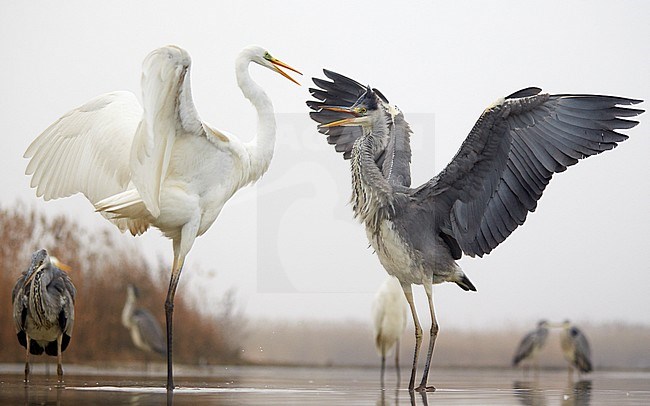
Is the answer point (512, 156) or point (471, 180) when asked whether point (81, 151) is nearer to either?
point (471, 180)

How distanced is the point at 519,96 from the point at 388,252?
1314 millimetres

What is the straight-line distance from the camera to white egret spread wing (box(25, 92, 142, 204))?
275 inches

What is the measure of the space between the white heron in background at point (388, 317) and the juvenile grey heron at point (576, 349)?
2546 mm

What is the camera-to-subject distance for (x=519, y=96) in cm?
592

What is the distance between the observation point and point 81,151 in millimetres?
7031

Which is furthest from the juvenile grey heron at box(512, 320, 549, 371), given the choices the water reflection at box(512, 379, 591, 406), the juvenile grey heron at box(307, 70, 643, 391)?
the juvenile grey heron at box(307, 70, 643, 391)

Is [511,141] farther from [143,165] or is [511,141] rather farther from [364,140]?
[143,165]

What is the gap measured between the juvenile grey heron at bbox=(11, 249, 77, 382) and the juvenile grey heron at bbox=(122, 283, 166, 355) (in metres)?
2.20

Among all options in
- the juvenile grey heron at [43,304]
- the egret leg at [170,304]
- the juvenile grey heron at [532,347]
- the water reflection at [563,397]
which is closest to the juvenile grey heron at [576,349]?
the juvenile grey heron at [532,347]

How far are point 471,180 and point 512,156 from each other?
303 millimetres

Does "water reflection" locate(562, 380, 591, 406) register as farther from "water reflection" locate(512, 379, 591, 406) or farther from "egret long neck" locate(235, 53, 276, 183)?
"egret long neck" locate(235, 53, 276, 183)

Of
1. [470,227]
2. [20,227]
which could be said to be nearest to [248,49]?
[470,227]

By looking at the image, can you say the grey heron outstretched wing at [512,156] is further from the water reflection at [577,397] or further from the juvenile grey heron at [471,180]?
the water reflection at [577,397]

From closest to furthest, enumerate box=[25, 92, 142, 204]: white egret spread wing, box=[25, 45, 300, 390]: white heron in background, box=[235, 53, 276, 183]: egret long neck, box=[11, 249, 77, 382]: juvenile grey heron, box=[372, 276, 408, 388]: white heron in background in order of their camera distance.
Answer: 1. box=[25, 45, 300, 390]: white heron in background
2. box=[235, 53, 276, 183]: egret long neck
3. box=[25, 92, 142, 204]: white egret spread wing
4. box=[11, 249, 77, 382]: juvenile grey heron
5. box=[372, 276, 408, 388]: white heron in background
